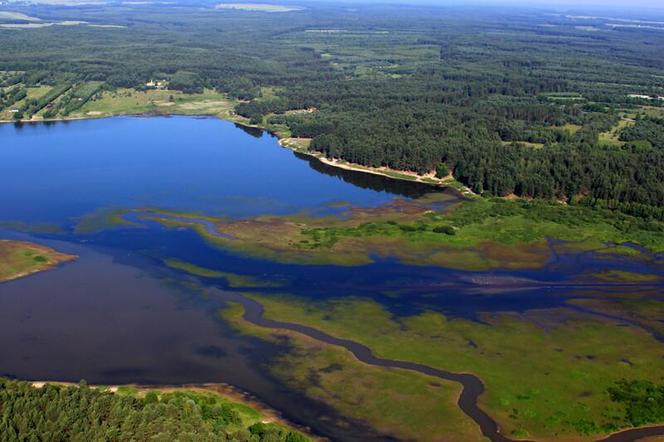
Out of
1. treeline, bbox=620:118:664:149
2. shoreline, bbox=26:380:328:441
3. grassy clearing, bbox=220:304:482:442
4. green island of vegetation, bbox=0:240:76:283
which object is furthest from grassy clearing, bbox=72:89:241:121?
shoreline, bbox=26:380:328:441

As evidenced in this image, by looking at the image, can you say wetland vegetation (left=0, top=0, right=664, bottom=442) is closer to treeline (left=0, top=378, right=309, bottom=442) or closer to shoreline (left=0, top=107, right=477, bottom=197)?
treeline (left=0, top=378, right=309, bottom=442)

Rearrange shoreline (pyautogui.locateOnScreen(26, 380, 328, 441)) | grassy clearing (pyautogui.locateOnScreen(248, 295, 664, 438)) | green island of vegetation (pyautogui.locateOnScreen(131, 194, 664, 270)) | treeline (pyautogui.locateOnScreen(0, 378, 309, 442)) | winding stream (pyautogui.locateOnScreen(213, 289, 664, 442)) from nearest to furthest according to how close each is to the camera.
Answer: treeline (pyautogui.locateOnScreen(0, 378, 309, 442))
winding stream (pyautogui.locateOnScreen(213, 289, 664, 442))
shoreline (pyautogui.locateOnScreen(26, 380, 328, 441))
grassy clearing (pyautogui.locateOnScreen(248, 295, 664, 438))
green island of vegetation (pyautogui.locateOnScreen(131, 194, 664, 270))

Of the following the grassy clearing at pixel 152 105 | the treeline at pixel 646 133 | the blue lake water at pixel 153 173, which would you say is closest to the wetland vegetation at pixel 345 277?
the blue lake water at pixel 153 173

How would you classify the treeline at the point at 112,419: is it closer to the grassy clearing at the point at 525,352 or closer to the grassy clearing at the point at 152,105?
the grassy clearing at the point at 525,352

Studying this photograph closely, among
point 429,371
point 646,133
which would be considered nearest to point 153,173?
point 429,371

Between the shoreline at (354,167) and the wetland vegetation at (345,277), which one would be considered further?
the shoreline at (354,167)

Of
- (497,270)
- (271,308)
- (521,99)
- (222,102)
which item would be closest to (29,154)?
(222,102)

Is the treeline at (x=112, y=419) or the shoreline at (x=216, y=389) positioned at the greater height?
the treeline at (x=112, y=419)
